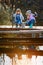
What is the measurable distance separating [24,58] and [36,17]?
0.42 m

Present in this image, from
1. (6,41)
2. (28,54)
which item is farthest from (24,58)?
(6,41)

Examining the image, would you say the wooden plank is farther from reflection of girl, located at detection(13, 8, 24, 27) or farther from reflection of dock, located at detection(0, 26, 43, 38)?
reflection of girl, located at detection(13, 8, 24, 27)

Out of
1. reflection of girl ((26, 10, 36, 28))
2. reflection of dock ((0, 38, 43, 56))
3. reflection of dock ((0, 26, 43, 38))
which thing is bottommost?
reflection of dock ((0, 38, 43, 56))

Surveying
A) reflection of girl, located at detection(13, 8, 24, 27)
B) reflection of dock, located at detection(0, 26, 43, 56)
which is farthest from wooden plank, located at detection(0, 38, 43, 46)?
reflection of girl, located at detection(13, 8, 24, 27)

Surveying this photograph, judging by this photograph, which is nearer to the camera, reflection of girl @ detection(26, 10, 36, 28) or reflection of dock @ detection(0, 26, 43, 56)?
reflection of dock @ detection(0, 26, 43, 56)

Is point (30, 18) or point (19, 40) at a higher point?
point (30, 18)

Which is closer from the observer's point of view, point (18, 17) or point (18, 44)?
point (18, 44)

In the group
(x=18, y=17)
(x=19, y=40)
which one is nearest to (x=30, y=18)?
(x=18, y=17)

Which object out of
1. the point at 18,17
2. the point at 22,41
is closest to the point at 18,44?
the point at 22,41

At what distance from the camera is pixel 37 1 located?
273 centimetres

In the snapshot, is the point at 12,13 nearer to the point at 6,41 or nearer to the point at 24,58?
the point at 6,41

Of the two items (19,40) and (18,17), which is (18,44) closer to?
(19,40)

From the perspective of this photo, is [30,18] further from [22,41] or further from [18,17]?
[22,41]

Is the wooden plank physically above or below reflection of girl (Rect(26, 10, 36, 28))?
below
